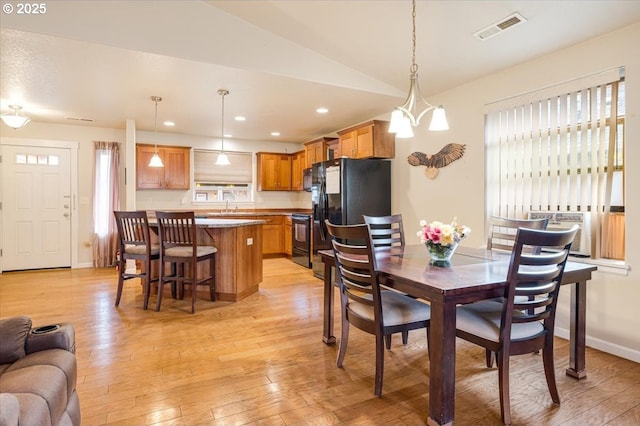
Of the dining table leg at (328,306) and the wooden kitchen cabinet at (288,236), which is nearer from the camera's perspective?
the dining table leg at (328,306)

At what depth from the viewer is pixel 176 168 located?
20.6 feet

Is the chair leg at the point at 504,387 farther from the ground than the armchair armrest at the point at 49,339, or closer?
closer

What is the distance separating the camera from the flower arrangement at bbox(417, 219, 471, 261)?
2055 mm

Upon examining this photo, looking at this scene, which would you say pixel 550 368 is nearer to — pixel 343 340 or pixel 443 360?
pixel 443 360

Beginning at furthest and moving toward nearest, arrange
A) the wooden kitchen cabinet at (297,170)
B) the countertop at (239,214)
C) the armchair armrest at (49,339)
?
1. the wooden kitchen cabinet at (297,170)
2. the countertop at (239,214)
3. the armchair armrest at (49,339)

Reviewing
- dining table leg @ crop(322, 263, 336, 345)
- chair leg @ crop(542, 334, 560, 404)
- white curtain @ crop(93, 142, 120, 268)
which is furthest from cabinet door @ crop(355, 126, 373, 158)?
white curtain @ crop(93, 142, 120, 268)

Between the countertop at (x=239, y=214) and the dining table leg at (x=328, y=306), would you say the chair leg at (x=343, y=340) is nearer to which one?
the dining table leg at (x=328, y=306)

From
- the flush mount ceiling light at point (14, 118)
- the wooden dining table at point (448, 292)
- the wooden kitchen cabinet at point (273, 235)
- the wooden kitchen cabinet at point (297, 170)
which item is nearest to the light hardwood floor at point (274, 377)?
the wooden dining table at point (448, 292)

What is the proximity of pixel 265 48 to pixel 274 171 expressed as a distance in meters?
3.80

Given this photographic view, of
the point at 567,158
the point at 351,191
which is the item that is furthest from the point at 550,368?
the point at 351,191

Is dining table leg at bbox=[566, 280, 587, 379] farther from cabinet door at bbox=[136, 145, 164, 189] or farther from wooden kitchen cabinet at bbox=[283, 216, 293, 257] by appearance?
cabinet door at bbox=[136, 145, 164, 189]

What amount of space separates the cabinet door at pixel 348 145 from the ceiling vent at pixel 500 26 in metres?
2.28

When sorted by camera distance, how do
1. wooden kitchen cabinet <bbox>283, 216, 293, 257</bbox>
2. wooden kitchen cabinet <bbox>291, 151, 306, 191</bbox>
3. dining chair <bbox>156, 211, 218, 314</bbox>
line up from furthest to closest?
wooden kitchen cabinet <bbox>291, 151, 306, 191</bbox>
wooden kitchen cabinet <bbox>283, 216, 293, 257</bbox>
dining chair <bbox>156, 211, 218, 314</bbox>

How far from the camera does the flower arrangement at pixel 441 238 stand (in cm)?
205
